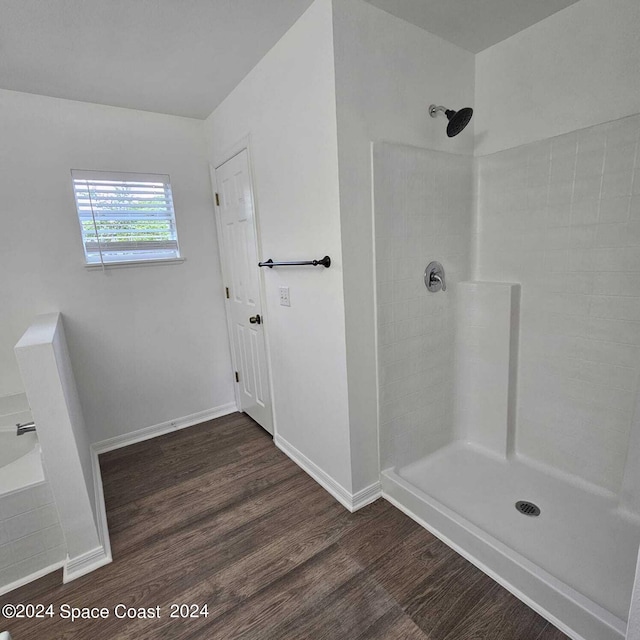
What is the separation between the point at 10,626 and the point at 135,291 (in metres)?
1.85

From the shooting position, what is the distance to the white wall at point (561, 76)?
146 cm

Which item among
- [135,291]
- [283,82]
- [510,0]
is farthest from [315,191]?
[135,291]

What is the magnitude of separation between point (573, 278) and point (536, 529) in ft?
3.95

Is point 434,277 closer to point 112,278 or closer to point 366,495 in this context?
point 366,495

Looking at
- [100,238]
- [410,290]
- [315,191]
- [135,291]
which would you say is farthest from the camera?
[135,291]

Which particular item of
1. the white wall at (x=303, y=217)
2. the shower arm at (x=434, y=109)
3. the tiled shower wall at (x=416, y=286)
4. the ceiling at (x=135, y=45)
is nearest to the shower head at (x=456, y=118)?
the shower arm at (x=434, y=109)

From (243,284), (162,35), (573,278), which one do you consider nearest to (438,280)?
(573,278)

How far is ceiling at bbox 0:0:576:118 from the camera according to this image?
4.82ft

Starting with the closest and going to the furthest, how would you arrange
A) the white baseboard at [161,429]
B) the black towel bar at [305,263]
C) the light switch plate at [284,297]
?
1. the black towel bar at [305,263]
2. the light switch plate at [284,297]
3. the white baseboard at [161,429]

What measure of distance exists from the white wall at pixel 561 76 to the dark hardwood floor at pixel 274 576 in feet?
6.82

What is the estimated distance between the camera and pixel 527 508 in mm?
1715

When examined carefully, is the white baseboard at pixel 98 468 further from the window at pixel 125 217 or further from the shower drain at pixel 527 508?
the shower drain at pixel 527 508

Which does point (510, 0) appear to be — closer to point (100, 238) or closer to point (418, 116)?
point (418, 116)

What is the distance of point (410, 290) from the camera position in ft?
6.14
